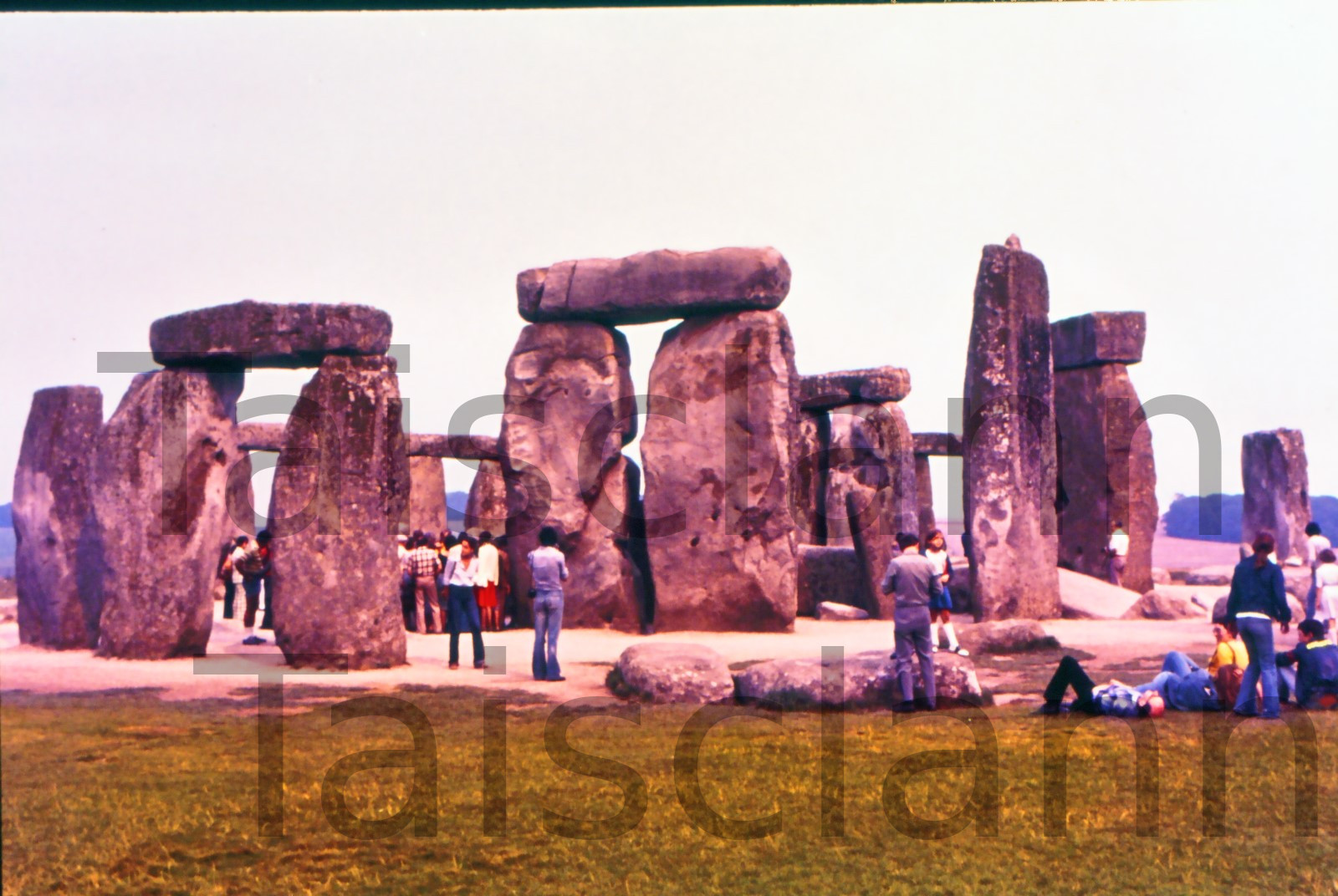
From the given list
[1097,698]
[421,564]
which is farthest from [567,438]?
[1097,698]

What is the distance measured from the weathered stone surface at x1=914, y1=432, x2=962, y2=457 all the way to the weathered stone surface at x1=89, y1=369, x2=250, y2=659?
512 inches

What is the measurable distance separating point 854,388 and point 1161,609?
637 centimetres

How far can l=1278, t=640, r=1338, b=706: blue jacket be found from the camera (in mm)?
9148

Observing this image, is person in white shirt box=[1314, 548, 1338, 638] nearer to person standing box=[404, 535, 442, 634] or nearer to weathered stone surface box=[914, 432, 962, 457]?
person standing box=[404, 535, 442, 634]

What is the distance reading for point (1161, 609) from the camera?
1582cm

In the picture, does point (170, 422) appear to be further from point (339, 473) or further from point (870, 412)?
point (870, 412)

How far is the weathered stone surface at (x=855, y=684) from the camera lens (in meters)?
9.29

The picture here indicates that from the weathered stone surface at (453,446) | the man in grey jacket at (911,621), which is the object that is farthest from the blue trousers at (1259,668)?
the weathered stone surface at (453,446)

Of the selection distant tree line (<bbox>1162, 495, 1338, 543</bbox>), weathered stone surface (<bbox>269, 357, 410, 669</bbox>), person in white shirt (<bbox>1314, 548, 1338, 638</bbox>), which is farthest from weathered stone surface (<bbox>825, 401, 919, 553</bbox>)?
distant tree line (<bbox>1162, 495, 1338, 543</bbox>)

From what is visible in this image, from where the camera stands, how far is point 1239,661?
30.3 feet

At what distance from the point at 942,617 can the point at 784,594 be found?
324cm

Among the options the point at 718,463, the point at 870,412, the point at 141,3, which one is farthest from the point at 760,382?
the point at 141,3

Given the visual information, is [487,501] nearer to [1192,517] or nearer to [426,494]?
[426,494]

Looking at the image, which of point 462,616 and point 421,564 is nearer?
point 462,616
